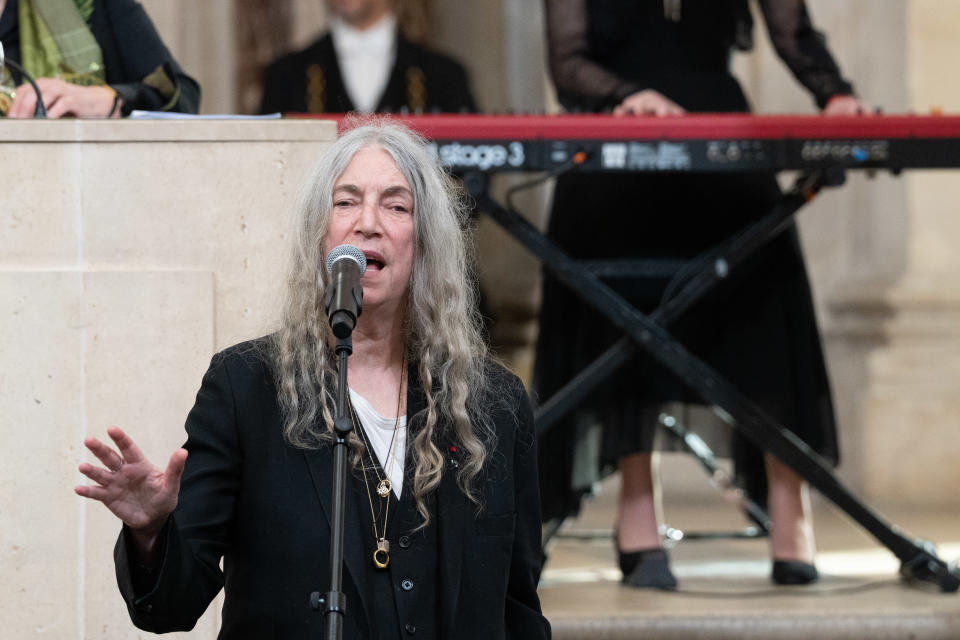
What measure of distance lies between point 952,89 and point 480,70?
2494mm

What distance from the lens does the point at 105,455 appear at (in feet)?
6.44

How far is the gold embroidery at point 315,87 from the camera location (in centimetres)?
634

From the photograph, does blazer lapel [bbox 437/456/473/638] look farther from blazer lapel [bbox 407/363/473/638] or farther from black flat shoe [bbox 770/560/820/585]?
black flat shoe [bbox 770/560/820/585]

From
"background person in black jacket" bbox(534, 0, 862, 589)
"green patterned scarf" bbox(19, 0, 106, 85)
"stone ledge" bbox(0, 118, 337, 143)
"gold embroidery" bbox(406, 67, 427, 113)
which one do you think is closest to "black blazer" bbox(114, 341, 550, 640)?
"stone ledge" bbox(0, 118, 337, 143)

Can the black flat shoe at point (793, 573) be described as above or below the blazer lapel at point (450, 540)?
below

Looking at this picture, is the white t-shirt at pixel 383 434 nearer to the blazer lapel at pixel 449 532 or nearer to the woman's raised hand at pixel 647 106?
the blazer lapel at pixel 449 532

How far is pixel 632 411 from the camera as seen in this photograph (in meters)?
4.30

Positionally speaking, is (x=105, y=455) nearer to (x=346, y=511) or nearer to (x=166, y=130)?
(x=346, y=511)

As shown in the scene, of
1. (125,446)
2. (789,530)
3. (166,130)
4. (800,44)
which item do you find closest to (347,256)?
(125,446)

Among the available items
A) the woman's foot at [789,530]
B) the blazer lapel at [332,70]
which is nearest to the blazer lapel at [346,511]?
the woman's foot at [789,530]

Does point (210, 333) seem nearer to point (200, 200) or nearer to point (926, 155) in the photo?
point (200, 200)

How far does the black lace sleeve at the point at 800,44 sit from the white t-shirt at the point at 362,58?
2313mm

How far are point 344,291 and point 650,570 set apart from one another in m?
2.39

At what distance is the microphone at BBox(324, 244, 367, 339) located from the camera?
194 centimetres
